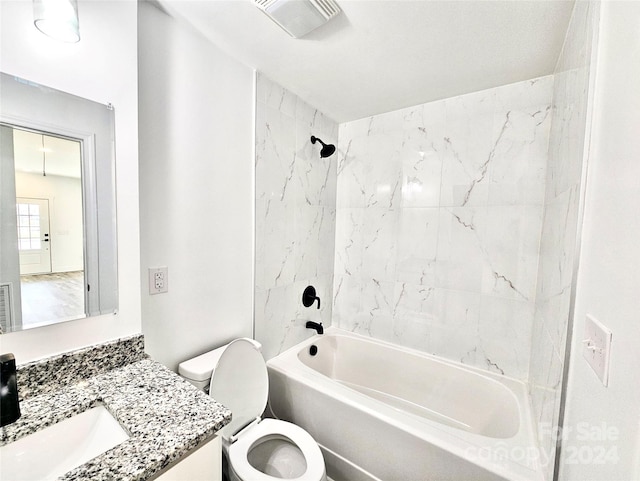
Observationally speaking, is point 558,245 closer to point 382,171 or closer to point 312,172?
point 382,171

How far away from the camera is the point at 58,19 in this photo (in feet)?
2.62

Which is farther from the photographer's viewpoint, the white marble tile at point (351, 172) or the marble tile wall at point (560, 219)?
the white marble tile at point (351, 172)

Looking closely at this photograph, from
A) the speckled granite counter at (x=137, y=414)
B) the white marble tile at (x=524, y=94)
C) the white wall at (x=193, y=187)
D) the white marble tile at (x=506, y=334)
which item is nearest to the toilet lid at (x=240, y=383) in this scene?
the white wall at (x=193, y=187)

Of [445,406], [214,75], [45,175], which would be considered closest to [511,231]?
[445,406]

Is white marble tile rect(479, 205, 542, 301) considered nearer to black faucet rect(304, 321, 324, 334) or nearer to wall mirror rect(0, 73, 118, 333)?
black faucet rect(304, 321, 324, 334)

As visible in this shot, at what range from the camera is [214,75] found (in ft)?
4.61

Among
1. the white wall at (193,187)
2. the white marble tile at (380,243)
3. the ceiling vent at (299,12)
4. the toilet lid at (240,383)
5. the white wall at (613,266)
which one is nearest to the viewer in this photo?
the white wall at (613,266)

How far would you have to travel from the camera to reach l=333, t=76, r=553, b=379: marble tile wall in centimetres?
165

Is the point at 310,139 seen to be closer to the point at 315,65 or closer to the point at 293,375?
the point at 315,65

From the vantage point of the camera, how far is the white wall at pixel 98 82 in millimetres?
791

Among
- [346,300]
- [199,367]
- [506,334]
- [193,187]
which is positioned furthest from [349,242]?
[199,367]

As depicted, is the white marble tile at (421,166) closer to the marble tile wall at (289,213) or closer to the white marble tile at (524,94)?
the white marble tile at (524,94)

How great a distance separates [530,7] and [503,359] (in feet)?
6.43

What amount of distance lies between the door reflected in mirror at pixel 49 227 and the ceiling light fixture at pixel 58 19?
330 mm
